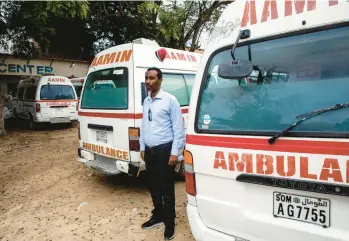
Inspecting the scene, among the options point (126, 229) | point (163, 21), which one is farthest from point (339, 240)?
point (163, 21)

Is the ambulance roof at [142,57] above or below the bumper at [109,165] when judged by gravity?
above

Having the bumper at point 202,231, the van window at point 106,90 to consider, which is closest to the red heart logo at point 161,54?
the van window at point 106,90

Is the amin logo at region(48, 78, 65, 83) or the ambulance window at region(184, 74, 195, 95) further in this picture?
the amin logo at region(48, 78, 65, 83)

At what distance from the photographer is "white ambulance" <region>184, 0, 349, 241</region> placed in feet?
5.54

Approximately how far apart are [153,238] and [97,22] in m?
18.6

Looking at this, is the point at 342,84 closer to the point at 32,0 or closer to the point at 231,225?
the point at 231,225

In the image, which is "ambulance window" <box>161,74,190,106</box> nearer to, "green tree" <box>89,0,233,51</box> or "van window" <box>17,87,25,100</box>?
"green tree" <box>89,0,233,51</box>

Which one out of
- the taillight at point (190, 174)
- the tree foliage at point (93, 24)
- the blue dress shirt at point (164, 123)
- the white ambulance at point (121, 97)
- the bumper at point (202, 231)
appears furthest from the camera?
the tree foliage at point (93, 24)

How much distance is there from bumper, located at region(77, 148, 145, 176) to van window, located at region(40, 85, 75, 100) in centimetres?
757

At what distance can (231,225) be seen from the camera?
2.06 meters

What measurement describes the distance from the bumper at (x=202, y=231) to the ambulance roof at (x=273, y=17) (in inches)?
49.1

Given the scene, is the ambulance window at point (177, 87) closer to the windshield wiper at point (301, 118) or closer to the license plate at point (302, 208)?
the windshield wiper at point (301, 118)

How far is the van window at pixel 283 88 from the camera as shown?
5.67 feet

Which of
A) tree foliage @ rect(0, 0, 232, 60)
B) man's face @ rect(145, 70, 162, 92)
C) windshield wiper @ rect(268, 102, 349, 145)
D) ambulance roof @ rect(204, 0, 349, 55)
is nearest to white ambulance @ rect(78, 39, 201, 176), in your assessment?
man's face @ rect(145, 70, 162, 92)
